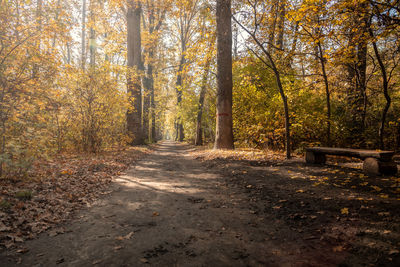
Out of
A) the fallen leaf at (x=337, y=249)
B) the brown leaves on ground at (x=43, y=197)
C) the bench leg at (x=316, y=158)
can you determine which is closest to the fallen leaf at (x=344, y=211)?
the fallen leaf at (x=337, y=249)

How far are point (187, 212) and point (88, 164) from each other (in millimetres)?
4727

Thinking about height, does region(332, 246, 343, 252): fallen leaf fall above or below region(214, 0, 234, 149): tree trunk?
below

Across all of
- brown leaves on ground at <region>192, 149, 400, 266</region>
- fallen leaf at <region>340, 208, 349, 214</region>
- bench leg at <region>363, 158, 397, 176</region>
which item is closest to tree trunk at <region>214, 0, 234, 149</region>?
brown leaves on ground at <region>192, 149, 400, 266</region>

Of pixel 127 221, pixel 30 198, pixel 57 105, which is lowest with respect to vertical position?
pixel 127 221

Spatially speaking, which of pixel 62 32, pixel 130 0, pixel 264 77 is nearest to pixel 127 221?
pixel 62 32

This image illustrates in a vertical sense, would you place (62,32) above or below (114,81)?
above

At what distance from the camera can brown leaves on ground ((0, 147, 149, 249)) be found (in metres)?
2.84

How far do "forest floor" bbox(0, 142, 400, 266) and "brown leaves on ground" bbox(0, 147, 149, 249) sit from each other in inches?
5.9

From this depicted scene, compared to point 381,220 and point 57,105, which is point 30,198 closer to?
point 57,105

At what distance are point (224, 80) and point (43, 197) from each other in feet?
26.7

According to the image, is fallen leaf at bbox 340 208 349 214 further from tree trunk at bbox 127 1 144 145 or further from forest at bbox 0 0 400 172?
tree trunk at bbox 127 1 144 145

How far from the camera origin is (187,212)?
3557mm

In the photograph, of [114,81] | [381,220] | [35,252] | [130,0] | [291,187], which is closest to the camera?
[35,252]

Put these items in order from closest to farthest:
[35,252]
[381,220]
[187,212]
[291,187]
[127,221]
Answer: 1. [35,252]
2. [381,220]
3. [127,221]
4. [187,212]
5. [291,187]
